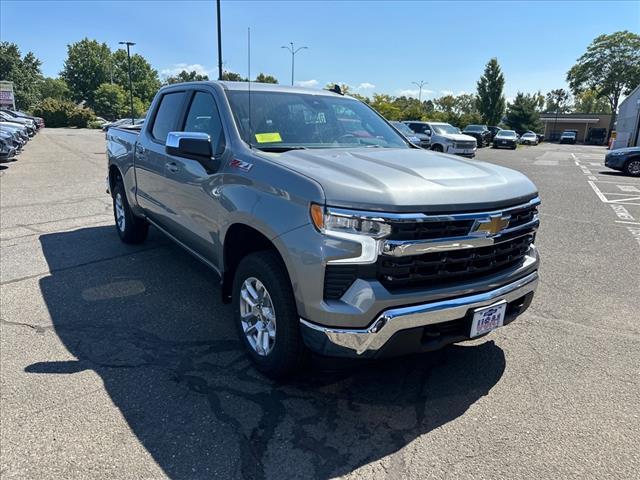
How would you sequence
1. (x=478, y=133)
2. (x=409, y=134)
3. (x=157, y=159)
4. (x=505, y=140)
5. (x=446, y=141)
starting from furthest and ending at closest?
(x=505, y=140) → (x=478, y=133) → (x=446, y=141) → (x=409, y=134) → (x=157, y=159)

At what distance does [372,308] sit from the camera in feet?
8.00

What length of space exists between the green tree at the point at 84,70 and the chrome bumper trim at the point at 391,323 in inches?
3851

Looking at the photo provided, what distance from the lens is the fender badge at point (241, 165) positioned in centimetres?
311

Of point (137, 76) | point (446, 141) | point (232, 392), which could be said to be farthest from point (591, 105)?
point (232, 392)

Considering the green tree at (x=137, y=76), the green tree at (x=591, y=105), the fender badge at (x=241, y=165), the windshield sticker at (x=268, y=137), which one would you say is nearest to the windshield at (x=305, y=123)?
the windshield sticker at (x=268, y=137)

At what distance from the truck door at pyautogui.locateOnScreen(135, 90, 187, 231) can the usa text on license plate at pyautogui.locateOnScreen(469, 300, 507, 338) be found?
287 centimetres

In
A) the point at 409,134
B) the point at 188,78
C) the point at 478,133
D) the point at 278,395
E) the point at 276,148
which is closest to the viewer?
the point at 278,395

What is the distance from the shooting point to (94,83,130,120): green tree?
2948 inches

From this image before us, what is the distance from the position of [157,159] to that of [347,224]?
2.84 m

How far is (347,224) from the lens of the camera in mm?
2480

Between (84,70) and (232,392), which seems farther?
(84,70)

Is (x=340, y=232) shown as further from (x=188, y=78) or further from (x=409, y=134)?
(x=188, y=78)

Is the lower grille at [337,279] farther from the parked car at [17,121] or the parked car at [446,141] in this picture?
the parked car at [17,121]

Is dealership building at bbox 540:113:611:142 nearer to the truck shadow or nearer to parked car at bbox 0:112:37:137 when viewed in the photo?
parked car at bbox 0:112:37:137
